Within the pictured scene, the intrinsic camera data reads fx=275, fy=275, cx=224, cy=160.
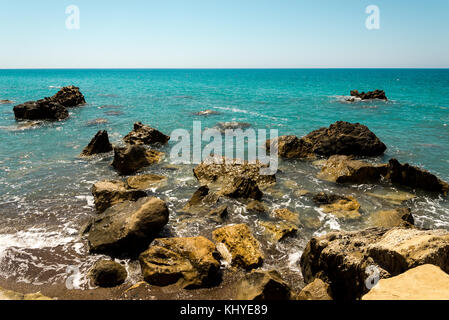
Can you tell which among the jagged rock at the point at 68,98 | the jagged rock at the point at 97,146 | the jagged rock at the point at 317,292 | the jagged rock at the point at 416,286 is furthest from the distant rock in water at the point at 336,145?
the jagged rock at the point at 68,98

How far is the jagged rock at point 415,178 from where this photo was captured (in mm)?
12438

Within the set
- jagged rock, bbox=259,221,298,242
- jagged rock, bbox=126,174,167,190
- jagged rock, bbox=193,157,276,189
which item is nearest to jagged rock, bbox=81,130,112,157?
jagged rock, bbox=126,174,167,190

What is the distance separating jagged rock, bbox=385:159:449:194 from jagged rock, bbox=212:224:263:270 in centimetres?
887

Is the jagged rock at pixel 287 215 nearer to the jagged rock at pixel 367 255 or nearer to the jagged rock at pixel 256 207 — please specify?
the jagged rock at pixel 256 207

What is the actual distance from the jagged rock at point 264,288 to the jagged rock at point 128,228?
3.50 meters

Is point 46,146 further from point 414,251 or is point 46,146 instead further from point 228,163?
point 414,251

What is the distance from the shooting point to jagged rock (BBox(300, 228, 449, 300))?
194 inches

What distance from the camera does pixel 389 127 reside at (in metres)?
26.4

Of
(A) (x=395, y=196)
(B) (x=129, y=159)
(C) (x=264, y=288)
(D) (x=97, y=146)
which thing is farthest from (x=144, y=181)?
(A) (x=395, y=196)

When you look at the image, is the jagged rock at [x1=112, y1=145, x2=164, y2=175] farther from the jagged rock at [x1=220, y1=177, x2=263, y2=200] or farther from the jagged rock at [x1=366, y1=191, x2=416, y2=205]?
the jagged rock at [x1=366, y1=191, x2=416, y2=205]

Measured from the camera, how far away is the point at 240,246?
25.6ft

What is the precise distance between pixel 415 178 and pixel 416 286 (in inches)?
415

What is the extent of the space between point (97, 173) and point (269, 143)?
11072 mm
